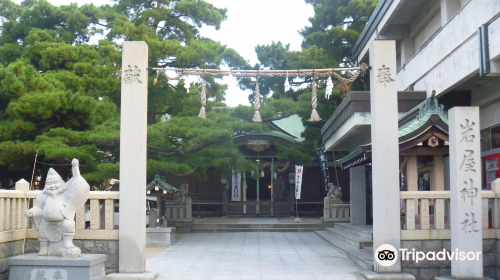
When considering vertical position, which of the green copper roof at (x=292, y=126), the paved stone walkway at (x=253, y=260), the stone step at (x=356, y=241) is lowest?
the paved stone walkway at (x=253, y=260)

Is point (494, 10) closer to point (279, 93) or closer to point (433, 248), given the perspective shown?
point (433, 248)

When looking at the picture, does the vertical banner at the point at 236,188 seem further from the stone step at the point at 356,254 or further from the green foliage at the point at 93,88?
the stone step at the point at 356,254

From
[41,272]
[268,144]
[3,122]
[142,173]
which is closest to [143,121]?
[142,173]

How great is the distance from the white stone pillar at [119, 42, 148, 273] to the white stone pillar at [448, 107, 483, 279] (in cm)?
580

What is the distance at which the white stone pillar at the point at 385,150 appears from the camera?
28.0 feet

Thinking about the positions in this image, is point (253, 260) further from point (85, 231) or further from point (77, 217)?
point (77, 217)

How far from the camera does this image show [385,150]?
28.4 feet

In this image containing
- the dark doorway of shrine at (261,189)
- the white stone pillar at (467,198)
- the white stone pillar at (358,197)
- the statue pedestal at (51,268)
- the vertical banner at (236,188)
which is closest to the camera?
the statue pedestal at (51,268)

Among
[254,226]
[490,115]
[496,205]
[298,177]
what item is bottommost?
[254,226]

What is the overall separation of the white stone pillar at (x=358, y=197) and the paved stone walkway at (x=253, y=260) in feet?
5.79

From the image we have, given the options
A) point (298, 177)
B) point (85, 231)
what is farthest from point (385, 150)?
point (298, 177)

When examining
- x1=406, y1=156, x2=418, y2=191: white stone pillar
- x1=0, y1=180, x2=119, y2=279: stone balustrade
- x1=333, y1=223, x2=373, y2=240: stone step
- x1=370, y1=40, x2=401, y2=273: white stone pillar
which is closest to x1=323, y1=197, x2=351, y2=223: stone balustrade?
x1=333, y1=223, x2=373, y2=240: stone step

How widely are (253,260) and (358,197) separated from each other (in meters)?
7.26

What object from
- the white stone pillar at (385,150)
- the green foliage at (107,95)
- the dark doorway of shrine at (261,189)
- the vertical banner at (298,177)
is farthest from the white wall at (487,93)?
the dark doorway of shrine at (261,189)
